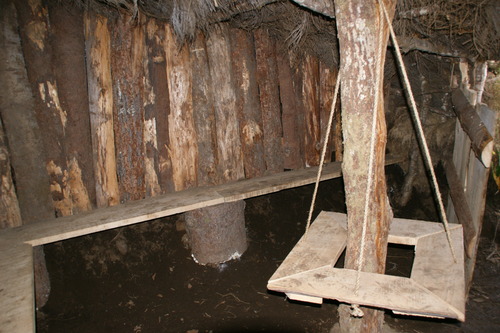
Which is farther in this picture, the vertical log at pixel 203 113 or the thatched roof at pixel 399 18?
the vertical log at pixel 203 113

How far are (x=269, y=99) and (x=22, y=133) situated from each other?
8.30ft

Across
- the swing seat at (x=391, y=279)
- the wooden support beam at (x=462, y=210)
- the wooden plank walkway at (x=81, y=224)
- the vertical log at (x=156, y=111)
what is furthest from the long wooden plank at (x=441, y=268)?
the vertical log at (x=156, y=111)

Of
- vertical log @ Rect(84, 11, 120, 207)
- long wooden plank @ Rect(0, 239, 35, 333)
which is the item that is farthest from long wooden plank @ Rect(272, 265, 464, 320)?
vertical log @ Rect(84, 11, 120, 207)

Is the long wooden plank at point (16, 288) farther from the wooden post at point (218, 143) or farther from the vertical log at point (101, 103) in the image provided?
the wooden post at point (218, 143)

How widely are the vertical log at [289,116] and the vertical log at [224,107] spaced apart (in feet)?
2.24

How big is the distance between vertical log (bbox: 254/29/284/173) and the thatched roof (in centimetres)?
32

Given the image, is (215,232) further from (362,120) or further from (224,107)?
(362,120)

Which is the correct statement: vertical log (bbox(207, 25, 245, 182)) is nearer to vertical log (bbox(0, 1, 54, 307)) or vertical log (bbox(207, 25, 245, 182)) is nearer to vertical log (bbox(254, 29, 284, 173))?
vertical log (bbox(254, 29, 284, 173))

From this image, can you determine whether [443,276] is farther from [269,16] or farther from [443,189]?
[443,189]

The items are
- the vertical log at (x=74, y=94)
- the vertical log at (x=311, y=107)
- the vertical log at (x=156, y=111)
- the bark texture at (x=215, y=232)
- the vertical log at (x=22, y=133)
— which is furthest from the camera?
the vertical log at (x=311, y=107)

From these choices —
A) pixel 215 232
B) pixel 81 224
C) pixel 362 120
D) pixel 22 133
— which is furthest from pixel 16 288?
pixel 362 120

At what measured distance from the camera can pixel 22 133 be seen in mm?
2816

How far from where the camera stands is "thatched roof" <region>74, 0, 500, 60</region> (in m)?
2.62

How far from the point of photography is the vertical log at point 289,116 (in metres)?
3.98
